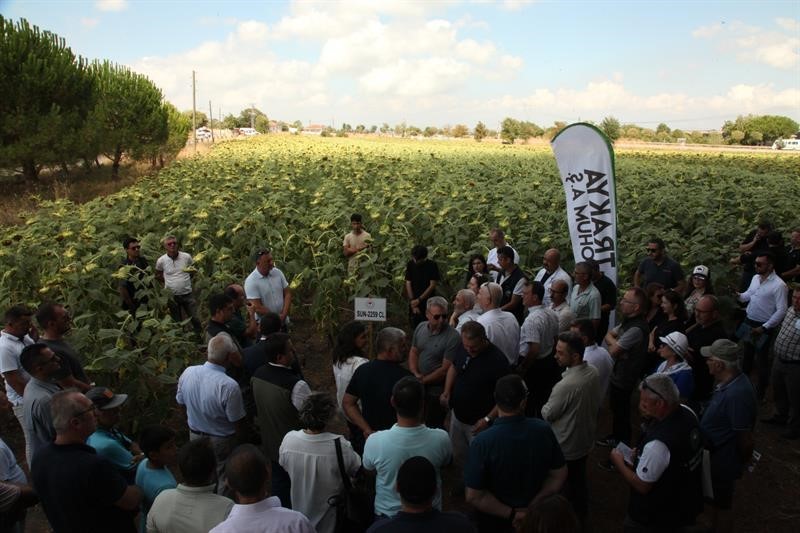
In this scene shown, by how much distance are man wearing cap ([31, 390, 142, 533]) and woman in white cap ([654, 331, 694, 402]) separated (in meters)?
3.54

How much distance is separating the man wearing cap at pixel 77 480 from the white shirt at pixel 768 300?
5987mm

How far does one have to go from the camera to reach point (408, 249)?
8.02 m

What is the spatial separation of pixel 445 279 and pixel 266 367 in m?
4.84

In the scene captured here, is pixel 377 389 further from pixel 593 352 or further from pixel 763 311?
pixel 763 311

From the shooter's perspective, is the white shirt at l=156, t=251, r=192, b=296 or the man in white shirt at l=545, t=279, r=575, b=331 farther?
the white shirt at l=156, t=251, r=192, b=296

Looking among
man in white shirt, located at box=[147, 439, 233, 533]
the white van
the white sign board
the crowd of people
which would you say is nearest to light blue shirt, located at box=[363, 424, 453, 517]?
the crowd of people

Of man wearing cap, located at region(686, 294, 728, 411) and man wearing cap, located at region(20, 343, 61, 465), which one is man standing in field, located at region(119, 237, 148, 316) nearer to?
man wearing cap, located at region(20, 343, 61, 465)

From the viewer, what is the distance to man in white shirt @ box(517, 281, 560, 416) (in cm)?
474

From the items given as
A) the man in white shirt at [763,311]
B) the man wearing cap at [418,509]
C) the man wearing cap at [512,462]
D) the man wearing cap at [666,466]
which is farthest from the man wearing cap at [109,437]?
the man in white shirt at [763,311]

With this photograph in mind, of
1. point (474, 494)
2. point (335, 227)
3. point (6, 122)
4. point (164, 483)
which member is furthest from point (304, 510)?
point (6, 122)

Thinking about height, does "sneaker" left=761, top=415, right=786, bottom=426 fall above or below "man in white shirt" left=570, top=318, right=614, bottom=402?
below

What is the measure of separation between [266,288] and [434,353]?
2.42 meters

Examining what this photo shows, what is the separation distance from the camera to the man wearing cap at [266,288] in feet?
19.9

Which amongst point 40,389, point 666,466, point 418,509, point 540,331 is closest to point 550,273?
point 540,331
